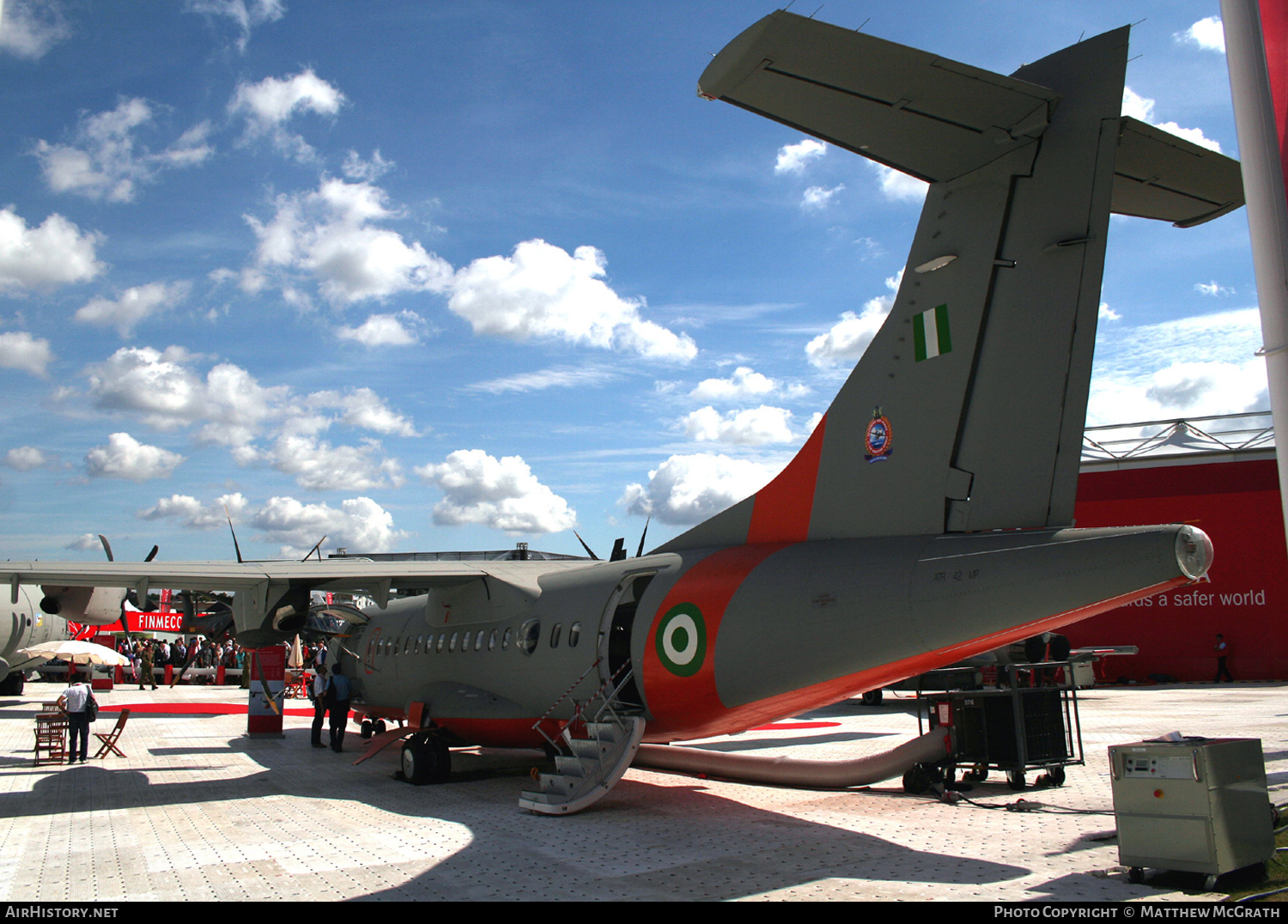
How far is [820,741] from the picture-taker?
1734cm

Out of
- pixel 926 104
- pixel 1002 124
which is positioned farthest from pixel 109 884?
pixel 1002 124

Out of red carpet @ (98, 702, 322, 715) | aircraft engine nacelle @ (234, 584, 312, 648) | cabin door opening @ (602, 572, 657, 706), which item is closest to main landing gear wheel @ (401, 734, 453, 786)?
aircraft engine nacelle @ (234, 584, 312, 648)

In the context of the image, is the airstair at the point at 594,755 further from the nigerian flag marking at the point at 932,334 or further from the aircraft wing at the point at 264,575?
the nigerian flag marking at the point at 932,334

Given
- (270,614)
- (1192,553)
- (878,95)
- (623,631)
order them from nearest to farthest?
(1192,553)
(878,95)
(623,631)
(270,614)

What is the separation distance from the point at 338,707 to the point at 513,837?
30.2 feet

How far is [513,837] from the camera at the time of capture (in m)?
9.04

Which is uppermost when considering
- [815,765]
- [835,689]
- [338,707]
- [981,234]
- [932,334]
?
[981,234]

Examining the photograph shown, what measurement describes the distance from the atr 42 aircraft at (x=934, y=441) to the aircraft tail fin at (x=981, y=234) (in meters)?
0.02

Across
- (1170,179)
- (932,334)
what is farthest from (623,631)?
(1170,179)

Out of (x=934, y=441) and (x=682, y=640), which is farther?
(x=682, y=640)

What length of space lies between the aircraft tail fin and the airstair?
12.4 feet

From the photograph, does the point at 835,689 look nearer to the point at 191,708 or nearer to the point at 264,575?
the point at 264,575

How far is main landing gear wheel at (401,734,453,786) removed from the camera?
1287 cm

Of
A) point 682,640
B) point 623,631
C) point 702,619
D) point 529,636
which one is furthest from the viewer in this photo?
point 529,636
